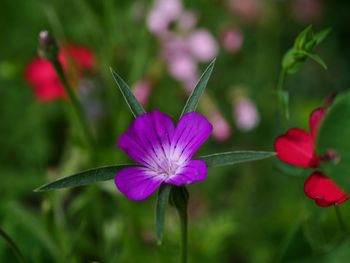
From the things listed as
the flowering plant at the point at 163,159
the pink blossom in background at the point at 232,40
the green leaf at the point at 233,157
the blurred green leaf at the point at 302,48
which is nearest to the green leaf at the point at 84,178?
the flowering plant at the point at 163,159

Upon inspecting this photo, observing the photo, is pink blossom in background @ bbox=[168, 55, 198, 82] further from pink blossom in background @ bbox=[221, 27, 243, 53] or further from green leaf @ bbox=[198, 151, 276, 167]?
green leaf @ bbox=[198, 151, 276, 167]

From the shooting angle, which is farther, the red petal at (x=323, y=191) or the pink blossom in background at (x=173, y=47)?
the pink blossom in background at (x=173, y=47)

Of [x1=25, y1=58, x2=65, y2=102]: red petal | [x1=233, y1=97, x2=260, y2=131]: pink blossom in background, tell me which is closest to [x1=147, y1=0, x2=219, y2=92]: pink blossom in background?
[x1=233, y1=97, x2=260, y2=131]: pink blossom in background

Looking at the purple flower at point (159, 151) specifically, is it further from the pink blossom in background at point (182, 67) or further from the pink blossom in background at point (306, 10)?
the pink blossom in background at point (306, 10)

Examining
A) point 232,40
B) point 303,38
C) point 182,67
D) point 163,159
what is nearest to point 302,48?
point 303,38

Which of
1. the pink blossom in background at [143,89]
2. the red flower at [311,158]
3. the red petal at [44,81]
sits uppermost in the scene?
the red petal at [44,81]

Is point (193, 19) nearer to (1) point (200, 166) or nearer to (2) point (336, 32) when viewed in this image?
(2) point (336, 32)

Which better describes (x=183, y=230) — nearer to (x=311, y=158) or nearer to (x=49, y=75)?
(x=311, y=158)
